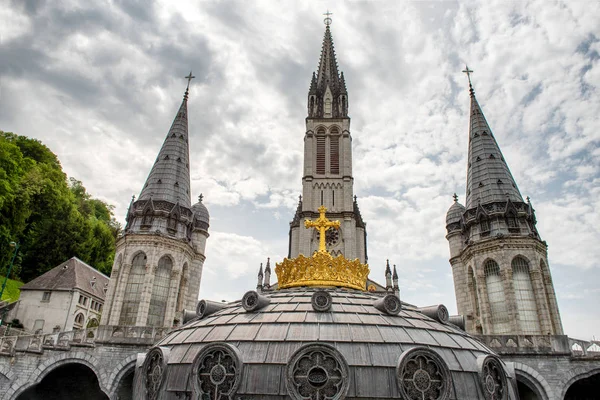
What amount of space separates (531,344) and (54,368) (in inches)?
981

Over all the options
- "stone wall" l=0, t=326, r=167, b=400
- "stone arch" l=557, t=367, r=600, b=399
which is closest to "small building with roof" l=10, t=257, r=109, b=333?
"stone wall" l=0, t=326, r=167, b=400

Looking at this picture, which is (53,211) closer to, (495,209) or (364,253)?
(364,253)

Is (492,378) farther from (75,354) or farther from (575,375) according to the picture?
(75,354)

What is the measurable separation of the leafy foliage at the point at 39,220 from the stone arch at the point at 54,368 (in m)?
22.7

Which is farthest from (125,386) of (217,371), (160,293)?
A: (217,371)

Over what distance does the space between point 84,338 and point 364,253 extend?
38.9m

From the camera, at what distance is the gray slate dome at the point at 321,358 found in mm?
6230

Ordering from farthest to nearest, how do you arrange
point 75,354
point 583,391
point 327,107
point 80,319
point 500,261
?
point 327,107, point 80,319, point 500,261, point 583,391, point 75,354

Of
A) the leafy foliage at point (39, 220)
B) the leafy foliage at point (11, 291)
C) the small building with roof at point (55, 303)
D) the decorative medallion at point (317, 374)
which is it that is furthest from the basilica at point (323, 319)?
the leafy foliage at point (39, 220)

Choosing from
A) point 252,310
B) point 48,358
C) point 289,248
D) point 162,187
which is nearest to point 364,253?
point 289,248

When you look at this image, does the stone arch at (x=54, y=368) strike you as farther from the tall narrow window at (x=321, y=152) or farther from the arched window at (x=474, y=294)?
the tall narrow window at (x=321, y=152)

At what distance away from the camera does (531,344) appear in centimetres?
2088

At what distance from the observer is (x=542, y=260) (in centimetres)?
2794

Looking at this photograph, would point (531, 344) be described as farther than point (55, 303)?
No
